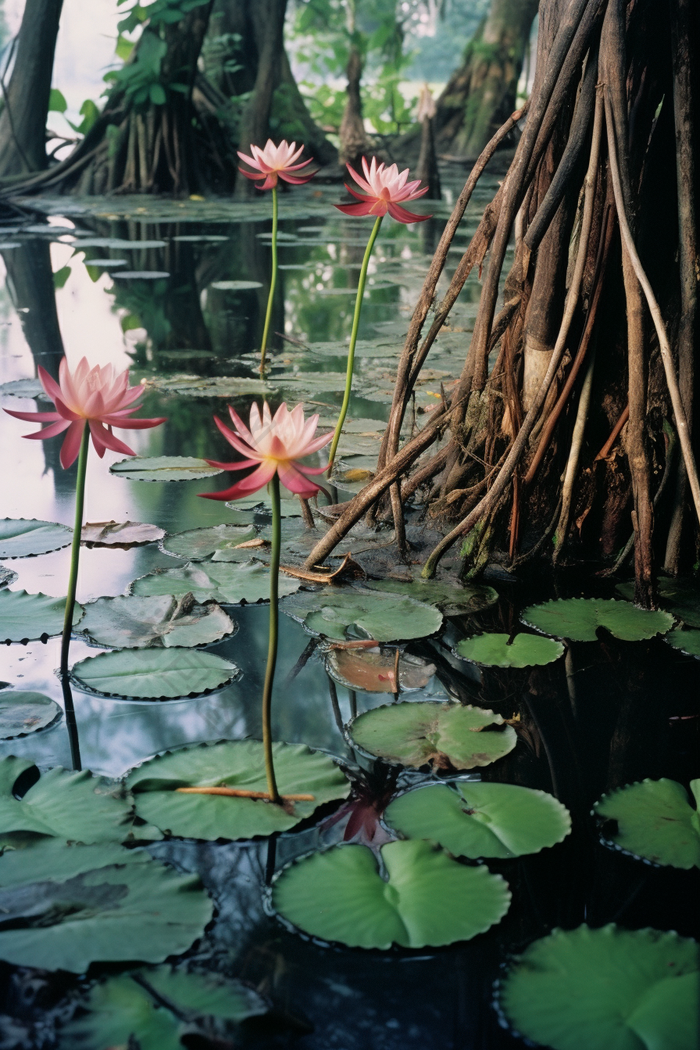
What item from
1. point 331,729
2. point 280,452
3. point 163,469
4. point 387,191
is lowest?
point 331,729

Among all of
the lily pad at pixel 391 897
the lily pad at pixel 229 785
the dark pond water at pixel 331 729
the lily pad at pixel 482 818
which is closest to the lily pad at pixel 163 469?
the dark pond water at pixel 331 729

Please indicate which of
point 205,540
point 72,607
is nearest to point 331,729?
point 72,607

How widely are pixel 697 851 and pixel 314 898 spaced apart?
0.42 metres

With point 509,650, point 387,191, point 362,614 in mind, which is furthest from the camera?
point 387,191

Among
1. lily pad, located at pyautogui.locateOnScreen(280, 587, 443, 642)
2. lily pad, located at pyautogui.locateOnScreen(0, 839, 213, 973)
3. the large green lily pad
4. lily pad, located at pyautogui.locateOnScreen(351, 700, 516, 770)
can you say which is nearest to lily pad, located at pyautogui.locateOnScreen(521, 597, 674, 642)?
lily pad, located at pyautogui.locateOnScreen(280, 587, 443, 642)

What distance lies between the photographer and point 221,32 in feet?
36.9

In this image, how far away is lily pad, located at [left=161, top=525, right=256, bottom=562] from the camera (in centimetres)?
183

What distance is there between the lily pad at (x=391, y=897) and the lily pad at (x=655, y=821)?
18 centimetres

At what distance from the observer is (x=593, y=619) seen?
1.60 metres

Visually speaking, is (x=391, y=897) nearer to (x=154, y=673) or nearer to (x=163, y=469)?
(x=154, y=673)

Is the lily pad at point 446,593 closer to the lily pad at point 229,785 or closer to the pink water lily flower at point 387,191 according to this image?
the lily pad at point 229,785

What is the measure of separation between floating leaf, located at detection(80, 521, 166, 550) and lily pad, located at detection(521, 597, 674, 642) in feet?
2.53

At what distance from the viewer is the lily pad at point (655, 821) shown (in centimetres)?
102

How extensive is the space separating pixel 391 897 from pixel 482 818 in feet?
0.59
